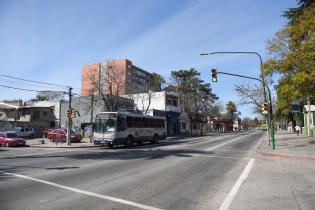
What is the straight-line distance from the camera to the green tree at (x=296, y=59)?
23.7m

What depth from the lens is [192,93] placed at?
297ft

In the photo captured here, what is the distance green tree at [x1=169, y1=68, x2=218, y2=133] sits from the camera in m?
83.6

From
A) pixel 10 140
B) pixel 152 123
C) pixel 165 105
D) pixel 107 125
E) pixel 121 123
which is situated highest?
pixel 165 105

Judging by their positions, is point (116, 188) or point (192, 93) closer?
point (116, 188)

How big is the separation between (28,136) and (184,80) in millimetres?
A: 53657

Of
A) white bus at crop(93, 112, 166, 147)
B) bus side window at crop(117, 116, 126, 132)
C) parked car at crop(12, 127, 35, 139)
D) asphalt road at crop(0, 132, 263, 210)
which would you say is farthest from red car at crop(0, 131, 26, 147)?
asphalt road at crop(0, 132, 263, 210)

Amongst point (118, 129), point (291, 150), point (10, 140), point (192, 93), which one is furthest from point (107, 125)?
point (192, 93)

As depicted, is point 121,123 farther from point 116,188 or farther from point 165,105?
point 165,105

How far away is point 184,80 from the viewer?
98562 mm

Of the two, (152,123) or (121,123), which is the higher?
(152,123)

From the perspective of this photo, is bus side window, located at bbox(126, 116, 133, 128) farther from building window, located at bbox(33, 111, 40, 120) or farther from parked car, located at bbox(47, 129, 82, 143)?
building window, located at bbox(33, 111, 40, 120)

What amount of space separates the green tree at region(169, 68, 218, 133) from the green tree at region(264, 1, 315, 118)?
53.2 metres

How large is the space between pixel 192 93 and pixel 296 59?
6557cm

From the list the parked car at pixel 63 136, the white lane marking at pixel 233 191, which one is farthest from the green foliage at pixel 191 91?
the white lane marking at pixel 233 191
